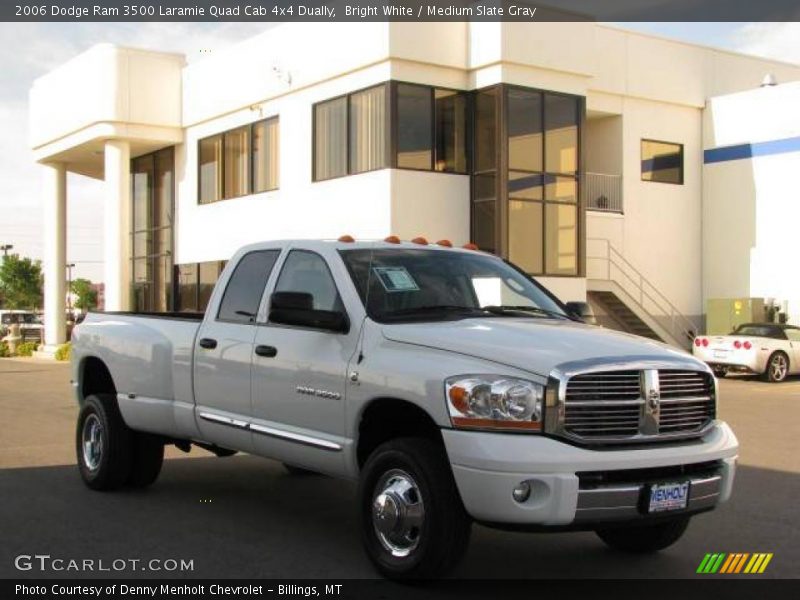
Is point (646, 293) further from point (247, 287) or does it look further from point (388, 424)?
point (388, 424)

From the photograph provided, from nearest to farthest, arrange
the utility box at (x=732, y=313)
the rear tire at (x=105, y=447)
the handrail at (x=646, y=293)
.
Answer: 1. the rear tire at (x=105, y=447)
2. the utility box at (x=732, y=313)
3. the handrail at (x=646, y=293)

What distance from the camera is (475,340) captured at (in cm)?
545

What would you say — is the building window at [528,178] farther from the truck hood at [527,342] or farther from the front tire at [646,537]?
the truck hood at [527,342]

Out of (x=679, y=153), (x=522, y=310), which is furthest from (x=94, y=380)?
(x=679, y=153)

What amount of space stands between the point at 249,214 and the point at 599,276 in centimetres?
963

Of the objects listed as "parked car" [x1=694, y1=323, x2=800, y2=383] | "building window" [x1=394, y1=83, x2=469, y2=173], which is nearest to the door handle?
"parked car" [x1=694, y1=323, x2=800, y2=383]

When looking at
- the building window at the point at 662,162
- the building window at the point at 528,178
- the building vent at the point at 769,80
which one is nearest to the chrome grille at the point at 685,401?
the building window at the point at 528,178

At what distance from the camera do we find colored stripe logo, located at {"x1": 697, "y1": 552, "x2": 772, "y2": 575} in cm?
604

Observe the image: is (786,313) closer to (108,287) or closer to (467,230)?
(467,230)

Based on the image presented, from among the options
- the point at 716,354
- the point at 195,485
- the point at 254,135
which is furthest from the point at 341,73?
the point at 195,485

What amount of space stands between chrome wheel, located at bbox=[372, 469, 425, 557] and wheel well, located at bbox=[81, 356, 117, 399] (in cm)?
398

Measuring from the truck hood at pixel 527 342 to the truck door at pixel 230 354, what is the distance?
1434mm

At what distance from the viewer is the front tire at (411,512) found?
5.25 metres

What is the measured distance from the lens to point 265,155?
1067 inches
